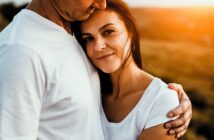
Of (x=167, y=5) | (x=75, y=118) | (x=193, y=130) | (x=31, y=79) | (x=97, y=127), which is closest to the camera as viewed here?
(x=31, y=79)

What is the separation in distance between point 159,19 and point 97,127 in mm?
3462

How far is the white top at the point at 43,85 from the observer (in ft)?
4.12

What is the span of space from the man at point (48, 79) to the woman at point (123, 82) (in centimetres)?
6

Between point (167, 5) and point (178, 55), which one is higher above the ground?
point (167, 5)

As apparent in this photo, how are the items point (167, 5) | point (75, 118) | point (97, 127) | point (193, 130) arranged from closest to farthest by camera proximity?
point (75, 118), point (97, 127), point (167, 5), point (193, 130)

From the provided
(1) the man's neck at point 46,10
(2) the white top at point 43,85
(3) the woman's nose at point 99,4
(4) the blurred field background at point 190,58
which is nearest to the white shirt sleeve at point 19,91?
(2) the white top at point 43,85

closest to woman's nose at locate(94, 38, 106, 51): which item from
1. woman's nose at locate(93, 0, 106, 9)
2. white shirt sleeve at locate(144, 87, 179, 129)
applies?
woman's nose at locate(93, 0, 106, 9)

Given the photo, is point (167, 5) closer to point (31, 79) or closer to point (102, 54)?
point (102, 54)

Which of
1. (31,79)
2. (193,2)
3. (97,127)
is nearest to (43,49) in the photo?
(31,79)

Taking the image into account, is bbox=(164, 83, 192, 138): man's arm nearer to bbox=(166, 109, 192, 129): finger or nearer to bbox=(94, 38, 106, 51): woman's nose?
bbox=(166, 109, 192, 129): finger

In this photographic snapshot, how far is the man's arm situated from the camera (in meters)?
1.56

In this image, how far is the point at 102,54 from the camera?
5.40 feet

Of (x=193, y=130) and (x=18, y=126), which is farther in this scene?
(x=193, y=130)

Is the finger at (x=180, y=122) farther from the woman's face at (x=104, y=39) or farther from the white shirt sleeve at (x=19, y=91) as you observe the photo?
the white shirt sleeve at (x=19, y=91)
